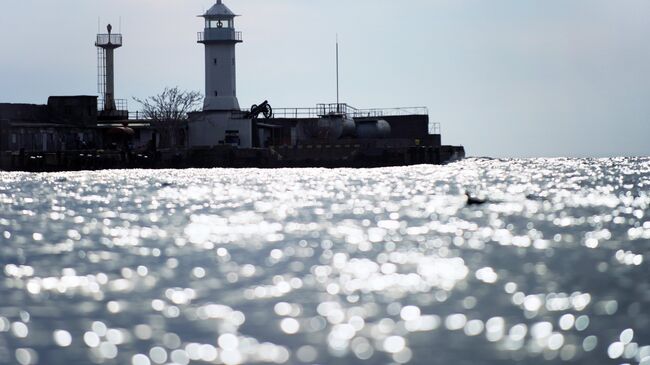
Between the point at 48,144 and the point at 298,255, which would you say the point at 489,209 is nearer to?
the point at 298,255

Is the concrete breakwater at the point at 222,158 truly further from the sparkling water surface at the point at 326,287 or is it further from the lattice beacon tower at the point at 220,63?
the sparkling water surface at the point at 326,287

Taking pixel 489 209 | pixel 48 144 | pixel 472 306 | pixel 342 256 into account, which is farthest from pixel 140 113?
pixel 472 306

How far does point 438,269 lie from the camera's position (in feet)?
81.7

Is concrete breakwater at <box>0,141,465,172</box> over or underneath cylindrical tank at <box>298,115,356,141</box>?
underneath

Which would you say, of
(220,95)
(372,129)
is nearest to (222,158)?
(220,95)

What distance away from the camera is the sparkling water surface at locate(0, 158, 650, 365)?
53.0 ft

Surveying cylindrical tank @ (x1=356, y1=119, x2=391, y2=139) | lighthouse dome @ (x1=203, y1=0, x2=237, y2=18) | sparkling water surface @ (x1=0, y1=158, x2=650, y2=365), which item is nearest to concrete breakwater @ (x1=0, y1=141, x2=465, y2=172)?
cylindrical tank @ (x1=356, y1=119, x2=391, y2=139)

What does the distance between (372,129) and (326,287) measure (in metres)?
92.1

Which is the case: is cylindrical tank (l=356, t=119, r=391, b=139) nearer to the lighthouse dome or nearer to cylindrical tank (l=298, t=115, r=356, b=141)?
cylindrical tank (l=298, t=115, r=356, b=141)

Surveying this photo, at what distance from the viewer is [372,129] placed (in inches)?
4481

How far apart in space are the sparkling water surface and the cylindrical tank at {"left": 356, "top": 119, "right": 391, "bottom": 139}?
223 feet

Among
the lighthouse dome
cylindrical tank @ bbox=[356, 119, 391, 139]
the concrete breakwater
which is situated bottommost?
the concrete breakwater

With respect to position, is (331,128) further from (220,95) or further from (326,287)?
(326,287)

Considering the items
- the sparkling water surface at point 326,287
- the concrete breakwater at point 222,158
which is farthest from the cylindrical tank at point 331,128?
the sparkling water surface at point 326,287
